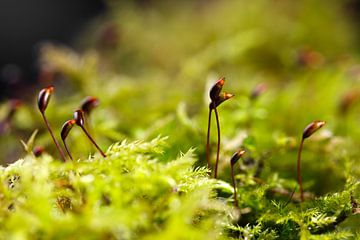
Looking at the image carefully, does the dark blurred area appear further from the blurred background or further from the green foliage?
the green foliage

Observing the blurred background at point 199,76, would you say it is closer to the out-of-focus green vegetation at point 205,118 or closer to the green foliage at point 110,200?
the out-of-focus green vegetation at point 205,118

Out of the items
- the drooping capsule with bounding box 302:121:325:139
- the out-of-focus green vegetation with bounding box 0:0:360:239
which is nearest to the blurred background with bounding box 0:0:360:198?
the out-of-focus green vegetation with bounding box 0:0:360:239

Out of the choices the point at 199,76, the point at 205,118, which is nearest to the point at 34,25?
the point at 199,76

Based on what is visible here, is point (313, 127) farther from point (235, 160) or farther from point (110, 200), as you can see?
point (110, 200)

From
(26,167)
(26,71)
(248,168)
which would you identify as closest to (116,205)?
(26,167)

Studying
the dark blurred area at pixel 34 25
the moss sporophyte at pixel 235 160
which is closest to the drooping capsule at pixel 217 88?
the moss sporophyte at pixel 235 160
